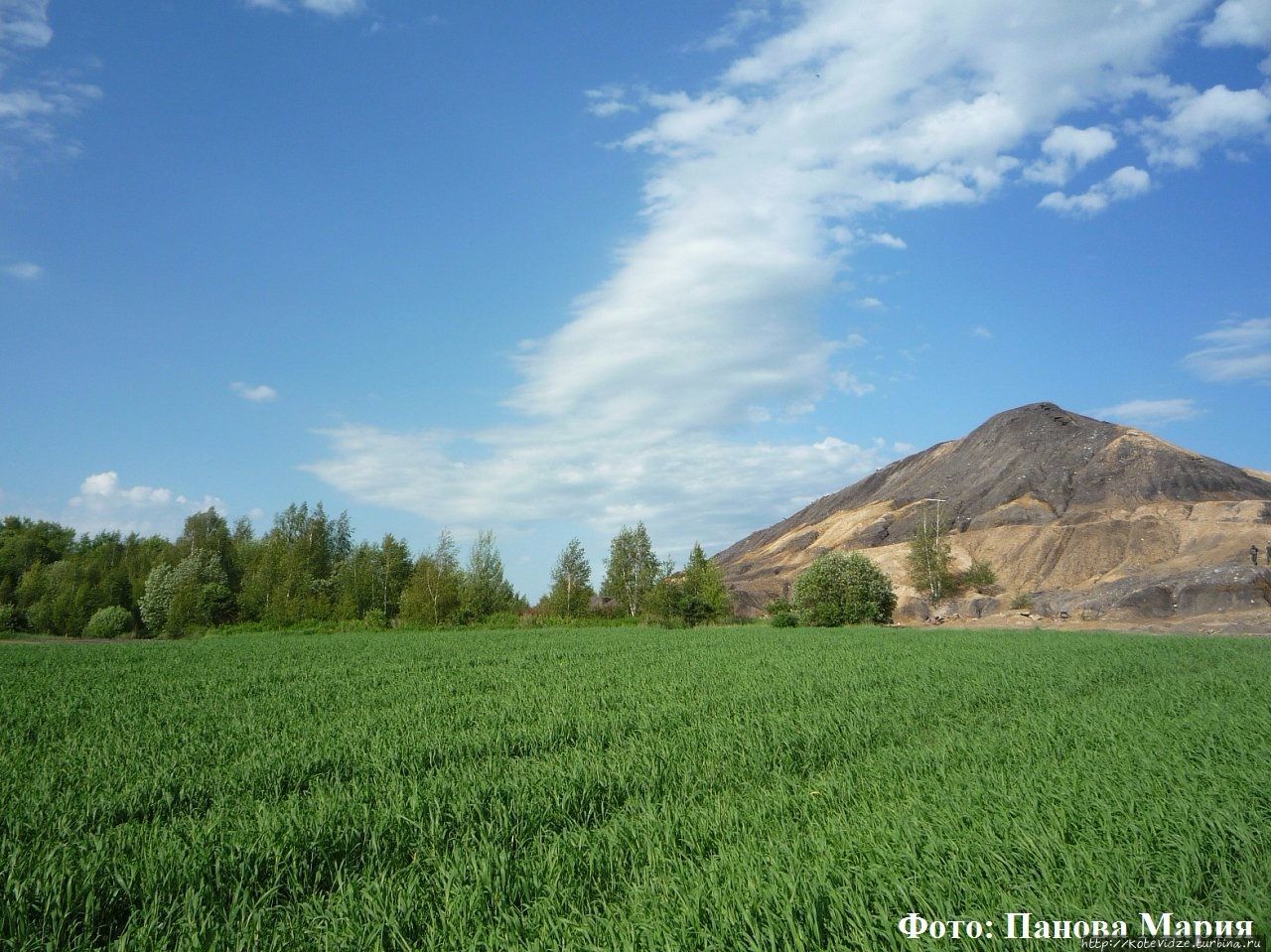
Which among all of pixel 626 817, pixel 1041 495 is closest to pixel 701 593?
pixel 626 817

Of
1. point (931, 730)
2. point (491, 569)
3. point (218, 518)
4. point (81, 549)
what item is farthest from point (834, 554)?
point (81, 549)

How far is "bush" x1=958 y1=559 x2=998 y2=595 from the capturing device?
7300 cm

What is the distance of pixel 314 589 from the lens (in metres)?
61.5

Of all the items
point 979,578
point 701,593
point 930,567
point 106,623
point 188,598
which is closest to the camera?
point 701,593

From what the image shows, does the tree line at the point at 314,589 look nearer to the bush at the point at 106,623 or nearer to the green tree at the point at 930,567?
the bush at the point at 106,623

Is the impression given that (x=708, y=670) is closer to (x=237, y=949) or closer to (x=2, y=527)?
(x=237, y=949)

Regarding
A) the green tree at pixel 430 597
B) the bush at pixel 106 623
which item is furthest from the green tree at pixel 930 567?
the bush at pixel 106 623

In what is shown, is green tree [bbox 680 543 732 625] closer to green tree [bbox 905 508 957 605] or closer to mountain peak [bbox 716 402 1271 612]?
green tree [bbox 905 508 957 605]

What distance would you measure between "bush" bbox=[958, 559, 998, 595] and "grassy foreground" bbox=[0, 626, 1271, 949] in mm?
65649

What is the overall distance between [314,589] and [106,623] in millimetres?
18133

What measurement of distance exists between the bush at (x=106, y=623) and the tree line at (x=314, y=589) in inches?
4.0

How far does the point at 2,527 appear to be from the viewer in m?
78.1

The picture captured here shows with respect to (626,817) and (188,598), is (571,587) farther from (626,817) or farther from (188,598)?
(626,817)

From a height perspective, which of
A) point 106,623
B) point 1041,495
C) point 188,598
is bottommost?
point 106,623
